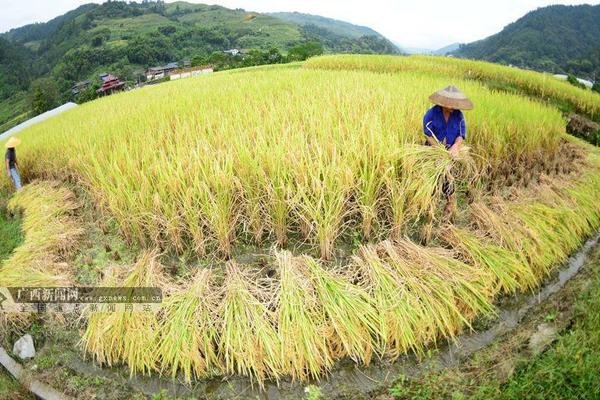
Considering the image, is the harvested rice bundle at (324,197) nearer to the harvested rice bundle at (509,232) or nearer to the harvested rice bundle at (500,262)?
the harvested rice bundle at (500,262)

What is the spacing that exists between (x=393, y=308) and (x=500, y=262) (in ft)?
3.85

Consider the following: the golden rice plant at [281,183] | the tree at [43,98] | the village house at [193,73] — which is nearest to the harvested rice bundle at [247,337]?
the golden rice plant at [281,183]

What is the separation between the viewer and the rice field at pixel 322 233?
97.0 inches

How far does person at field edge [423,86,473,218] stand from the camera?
338 cm

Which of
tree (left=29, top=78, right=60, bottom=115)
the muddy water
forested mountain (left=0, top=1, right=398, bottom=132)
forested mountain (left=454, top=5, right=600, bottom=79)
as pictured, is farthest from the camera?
forested mountain (left=454, top=5, right=600, bottom=79)

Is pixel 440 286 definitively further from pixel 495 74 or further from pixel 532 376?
pixel 495 74

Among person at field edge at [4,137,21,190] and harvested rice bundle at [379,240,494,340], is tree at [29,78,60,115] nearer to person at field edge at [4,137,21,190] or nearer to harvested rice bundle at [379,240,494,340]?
person at field edge at [4,137,21,190]

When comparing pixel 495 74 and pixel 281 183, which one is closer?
pixel 281 183

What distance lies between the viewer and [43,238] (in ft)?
12.2

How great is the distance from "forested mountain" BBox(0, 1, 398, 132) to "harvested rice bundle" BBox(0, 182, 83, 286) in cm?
2598

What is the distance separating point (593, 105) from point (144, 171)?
10.1 m

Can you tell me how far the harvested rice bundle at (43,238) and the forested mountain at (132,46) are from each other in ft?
85.2

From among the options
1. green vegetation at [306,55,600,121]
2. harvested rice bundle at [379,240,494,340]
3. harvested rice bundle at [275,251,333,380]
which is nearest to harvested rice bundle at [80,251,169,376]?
harvested rice bundle at [275,251,333,380]

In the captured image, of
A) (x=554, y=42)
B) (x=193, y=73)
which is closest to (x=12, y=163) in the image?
(x=193, y=73)
